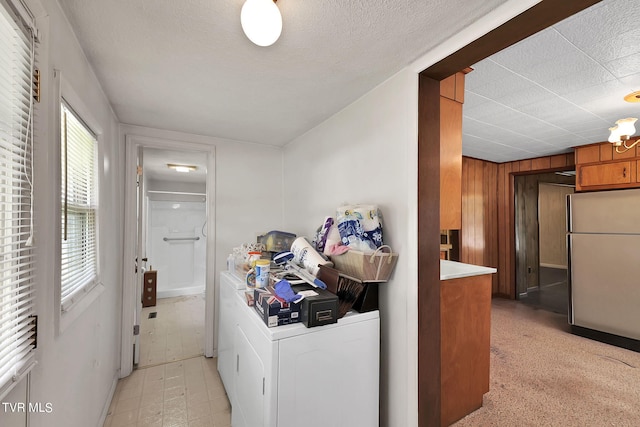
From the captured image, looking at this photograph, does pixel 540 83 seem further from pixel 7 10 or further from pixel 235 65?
pixel 7 10

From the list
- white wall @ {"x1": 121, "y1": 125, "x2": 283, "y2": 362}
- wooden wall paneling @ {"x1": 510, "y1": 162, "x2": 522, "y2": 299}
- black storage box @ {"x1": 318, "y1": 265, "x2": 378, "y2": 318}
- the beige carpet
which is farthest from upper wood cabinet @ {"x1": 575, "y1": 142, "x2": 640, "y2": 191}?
white wall @ {"x1": 121, "y1": 125, "x2": 283, "y2": 362}

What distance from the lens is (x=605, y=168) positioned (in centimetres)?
336

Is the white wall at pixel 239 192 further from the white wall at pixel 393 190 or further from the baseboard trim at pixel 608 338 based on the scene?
the baseboard trim at pixel 608 338

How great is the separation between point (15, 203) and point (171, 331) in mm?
3069

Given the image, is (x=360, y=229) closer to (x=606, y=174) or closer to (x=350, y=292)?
(x=350, y=292)

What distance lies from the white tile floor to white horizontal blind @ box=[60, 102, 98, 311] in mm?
1056

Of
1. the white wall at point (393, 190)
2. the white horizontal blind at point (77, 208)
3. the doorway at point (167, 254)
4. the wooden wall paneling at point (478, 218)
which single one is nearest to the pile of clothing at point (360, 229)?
the white wall at point (393, 190)

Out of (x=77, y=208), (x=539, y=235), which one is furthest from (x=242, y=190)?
(x=539, y=235)

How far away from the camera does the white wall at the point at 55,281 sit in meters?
0.94

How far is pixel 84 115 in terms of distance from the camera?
143cm

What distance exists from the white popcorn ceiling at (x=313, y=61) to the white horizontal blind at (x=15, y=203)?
1.38ft

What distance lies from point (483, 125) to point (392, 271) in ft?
7.32

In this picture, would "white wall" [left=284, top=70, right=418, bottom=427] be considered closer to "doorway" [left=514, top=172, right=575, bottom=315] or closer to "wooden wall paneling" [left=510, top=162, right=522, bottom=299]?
"wooden wall paneling" [left=510, top=162, right=522, bottom=299]

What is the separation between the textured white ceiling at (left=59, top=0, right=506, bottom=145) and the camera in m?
1.08
